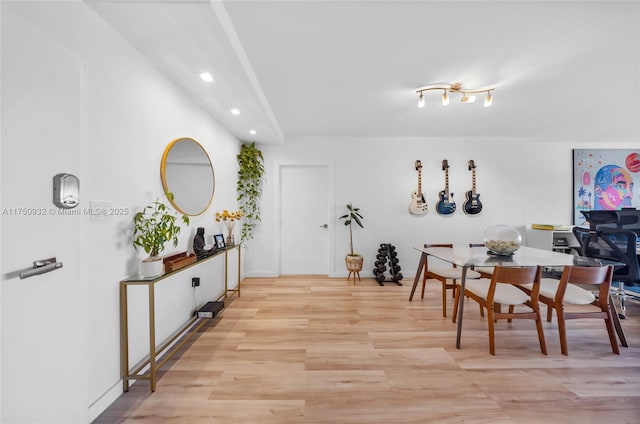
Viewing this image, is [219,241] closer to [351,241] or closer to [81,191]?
[81,191]

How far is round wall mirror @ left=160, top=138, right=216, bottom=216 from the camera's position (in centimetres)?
209

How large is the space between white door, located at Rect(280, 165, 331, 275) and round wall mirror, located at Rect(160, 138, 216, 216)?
162 centimetres

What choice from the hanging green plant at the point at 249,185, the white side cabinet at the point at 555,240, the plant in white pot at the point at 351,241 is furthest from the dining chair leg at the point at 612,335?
the hanging green plant at the point at 249,185

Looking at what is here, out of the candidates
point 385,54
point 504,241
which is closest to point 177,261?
point 385,54

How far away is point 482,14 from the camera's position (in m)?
1.55

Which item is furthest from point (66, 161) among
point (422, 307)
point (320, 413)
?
point (422, 307)

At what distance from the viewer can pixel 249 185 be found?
4.05 m

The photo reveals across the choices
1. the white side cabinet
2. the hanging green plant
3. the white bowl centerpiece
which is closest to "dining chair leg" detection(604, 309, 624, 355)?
the white bowl centerpiece

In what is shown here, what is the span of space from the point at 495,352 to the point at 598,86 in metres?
2.83

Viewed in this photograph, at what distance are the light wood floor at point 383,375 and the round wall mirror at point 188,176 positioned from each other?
4.11ft

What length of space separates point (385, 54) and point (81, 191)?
7.23 ft

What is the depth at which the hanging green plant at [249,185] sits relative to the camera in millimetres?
3934

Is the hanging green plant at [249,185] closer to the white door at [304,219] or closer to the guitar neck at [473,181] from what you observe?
the white door at [304,219]

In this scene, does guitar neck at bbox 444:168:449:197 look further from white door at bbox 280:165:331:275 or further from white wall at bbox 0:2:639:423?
white wall at bbox 0:2:639:423
